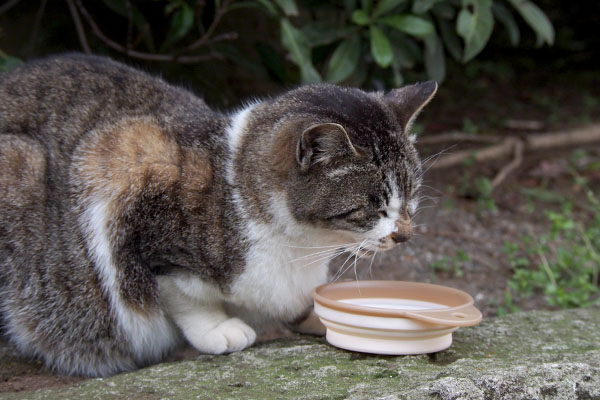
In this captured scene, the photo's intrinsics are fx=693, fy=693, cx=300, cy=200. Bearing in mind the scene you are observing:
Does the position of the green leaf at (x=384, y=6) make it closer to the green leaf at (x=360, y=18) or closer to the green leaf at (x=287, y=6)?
the green leaf at (x=360, y=18)

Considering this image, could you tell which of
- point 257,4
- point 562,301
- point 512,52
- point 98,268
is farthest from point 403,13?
point 512,52

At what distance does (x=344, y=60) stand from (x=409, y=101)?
125cm

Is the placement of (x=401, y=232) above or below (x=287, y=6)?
below

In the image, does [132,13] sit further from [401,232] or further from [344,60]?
[401,232]

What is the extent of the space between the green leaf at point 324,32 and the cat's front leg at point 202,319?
1.89 meters

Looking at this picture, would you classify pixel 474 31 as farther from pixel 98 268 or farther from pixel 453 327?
pixel 98 268

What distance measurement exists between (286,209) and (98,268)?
0.76 meters

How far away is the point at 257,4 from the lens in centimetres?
383

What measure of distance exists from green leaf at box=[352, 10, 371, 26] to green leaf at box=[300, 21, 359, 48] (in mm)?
132

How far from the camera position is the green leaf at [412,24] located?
3.78 m

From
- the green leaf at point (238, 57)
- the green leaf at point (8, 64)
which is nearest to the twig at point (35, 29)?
the green leaf at point (8, 64)

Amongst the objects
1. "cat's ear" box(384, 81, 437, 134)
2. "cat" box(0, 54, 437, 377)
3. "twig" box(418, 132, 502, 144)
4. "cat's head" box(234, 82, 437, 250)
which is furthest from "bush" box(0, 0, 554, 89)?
"twig" box(418, 132, 502, 144)

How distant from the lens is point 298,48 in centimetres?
371

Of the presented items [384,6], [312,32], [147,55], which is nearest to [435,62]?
[384,6]
